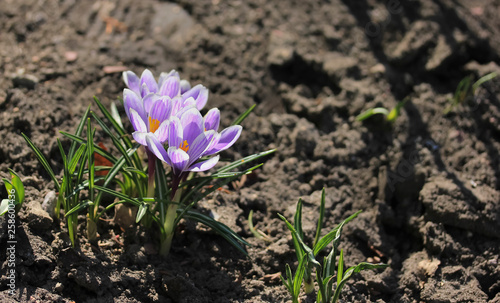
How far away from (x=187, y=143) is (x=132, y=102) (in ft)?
0.90

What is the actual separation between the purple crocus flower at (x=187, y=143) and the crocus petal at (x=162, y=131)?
0.01 m

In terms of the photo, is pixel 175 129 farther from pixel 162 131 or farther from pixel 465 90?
pixel 465 90

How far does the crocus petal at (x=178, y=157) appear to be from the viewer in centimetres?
183

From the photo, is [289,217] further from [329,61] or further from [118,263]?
[329,61]

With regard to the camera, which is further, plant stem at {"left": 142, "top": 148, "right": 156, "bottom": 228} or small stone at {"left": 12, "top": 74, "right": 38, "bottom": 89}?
small stone at {"left": 12, "top": 74, "right": 38, "bottom": 89}

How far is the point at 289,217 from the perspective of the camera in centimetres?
249

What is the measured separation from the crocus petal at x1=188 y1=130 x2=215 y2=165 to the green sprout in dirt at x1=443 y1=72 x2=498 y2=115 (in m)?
1.81

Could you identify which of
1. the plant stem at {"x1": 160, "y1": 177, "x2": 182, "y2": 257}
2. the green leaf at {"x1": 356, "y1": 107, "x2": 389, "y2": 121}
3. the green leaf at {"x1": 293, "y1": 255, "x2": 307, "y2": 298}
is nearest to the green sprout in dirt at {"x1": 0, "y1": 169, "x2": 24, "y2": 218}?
the plant stem at {"x1": 160, "y1": 177, "x2": 182, "y2": 257}

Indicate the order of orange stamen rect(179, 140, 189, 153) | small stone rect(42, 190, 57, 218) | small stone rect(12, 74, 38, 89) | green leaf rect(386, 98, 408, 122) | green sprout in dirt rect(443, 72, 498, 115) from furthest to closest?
green sprout in dirt rect(443, 72, 498, 115) < green leaf rect(386, 98, 408, 122) < small stone rect(12, 74, 38, 89) < small stone rect(42, 190, 57, 218) < orange stamen rect(179, 140, 189, 153)

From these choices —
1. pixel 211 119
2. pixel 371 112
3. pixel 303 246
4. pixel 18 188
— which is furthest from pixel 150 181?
pixel 371 112

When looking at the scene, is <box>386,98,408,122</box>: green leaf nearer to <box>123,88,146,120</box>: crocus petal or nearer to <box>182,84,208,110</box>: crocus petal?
<box>182,84,208,110</box>: crocus petal

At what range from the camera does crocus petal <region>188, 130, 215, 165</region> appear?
1.88 m

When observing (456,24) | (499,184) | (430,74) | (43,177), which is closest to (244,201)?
(43,177)

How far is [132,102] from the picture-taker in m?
1.96
